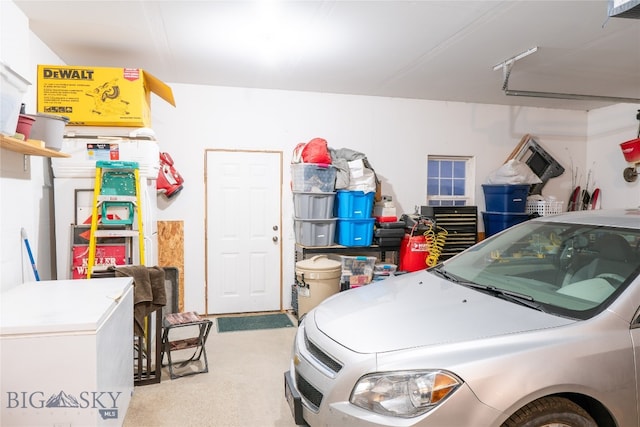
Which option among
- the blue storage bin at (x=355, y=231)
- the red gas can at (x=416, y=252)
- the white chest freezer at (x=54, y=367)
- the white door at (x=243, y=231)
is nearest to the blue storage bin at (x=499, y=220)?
the red gas can at (x=416, y=252)

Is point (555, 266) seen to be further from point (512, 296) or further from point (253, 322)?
point (253, 322)

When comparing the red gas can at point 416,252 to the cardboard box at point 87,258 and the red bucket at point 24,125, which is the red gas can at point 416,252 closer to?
the cardboard box at point 87,258

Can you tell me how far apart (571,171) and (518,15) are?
380 centimetres

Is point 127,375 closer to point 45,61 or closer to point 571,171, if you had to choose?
point 45,61

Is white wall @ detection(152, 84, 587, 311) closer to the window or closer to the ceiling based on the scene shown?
the window

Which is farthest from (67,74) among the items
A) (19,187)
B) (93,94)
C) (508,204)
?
(508,204)

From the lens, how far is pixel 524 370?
1480 millimetres

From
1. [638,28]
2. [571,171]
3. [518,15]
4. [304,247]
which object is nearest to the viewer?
[518,15]

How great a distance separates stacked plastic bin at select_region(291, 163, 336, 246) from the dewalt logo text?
6.89ft

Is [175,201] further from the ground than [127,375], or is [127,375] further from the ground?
[175,201]

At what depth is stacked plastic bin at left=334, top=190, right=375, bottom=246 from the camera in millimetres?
4395

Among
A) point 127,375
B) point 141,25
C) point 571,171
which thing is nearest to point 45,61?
point 141,25

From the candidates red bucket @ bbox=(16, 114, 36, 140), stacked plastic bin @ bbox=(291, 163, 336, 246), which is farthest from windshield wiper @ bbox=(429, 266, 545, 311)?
red bucket @ bbox=(16, 114, 36, 140)

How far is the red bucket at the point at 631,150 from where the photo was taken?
4750mm
